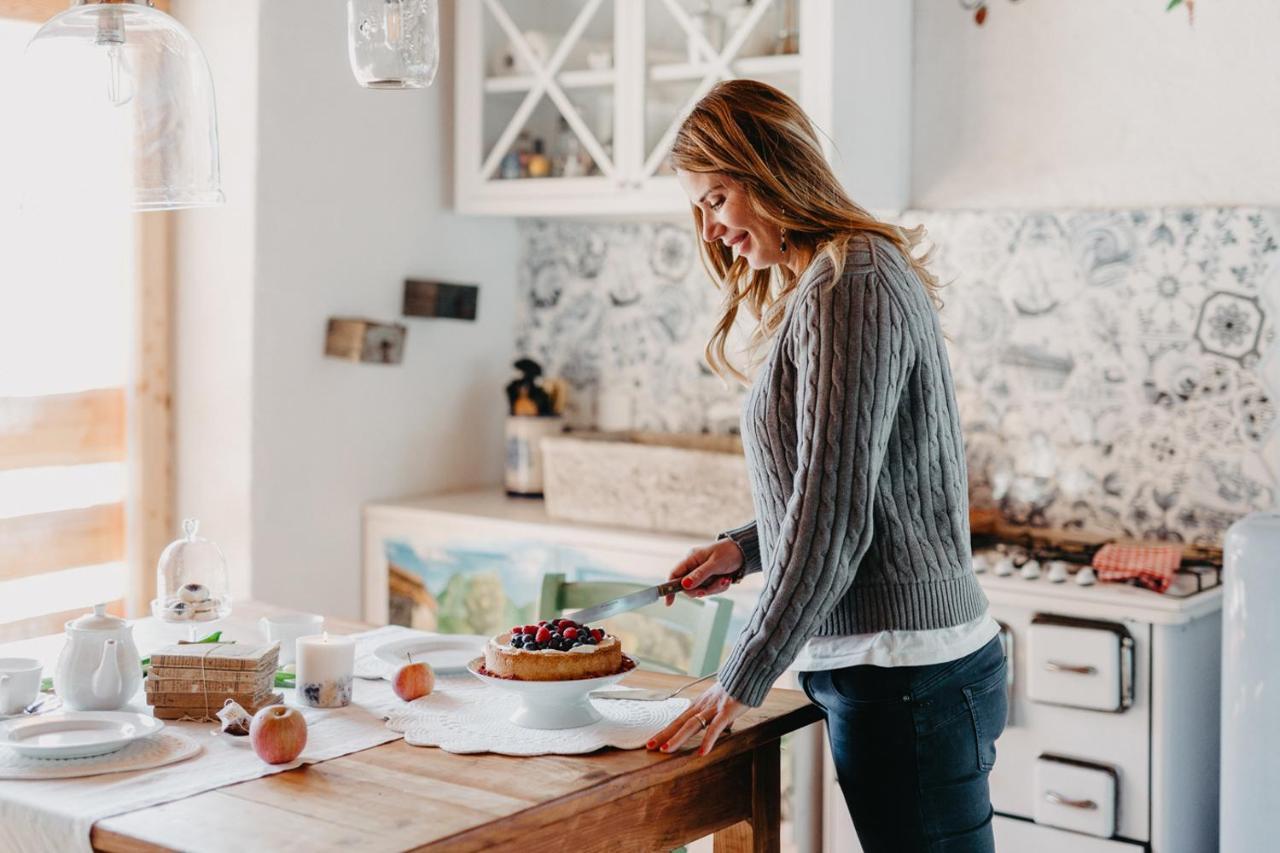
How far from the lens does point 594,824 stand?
1.58m

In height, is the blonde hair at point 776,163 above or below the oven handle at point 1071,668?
above

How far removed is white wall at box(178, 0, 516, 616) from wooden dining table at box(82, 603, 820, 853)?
164 centimetres

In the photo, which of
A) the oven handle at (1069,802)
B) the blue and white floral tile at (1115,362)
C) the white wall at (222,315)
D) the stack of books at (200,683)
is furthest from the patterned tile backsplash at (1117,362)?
the white wall at (222,315)

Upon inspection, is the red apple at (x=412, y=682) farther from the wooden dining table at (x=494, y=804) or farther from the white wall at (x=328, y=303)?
the white wall at (x=328, y=303)

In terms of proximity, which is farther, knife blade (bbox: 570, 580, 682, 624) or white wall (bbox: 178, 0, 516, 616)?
white wall (bbox: 178, 0, 516, 616)

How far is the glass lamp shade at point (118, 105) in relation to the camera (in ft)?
5.55

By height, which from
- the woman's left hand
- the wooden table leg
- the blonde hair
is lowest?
the wooden table leg

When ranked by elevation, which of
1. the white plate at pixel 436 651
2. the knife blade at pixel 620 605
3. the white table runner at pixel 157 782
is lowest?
the white table runner at pixel 157 782

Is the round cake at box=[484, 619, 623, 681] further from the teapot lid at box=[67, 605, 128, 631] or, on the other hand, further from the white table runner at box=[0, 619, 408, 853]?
the teapot lid at box=[67, 605, 128, 631]

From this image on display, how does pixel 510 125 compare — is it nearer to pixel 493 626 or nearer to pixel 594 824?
pixel 493 626

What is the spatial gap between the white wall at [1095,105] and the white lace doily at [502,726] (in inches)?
65.1

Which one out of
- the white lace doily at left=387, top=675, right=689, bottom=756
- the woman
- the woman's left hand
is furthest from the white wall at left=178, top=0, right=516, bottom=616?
the woman's left hand

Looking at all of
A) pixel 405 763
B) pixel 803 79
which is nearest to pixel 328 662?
pixel 405 763

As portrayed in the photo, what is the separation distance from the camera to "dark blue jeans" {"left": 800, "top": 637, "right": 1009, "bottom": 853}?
167 centimetres
